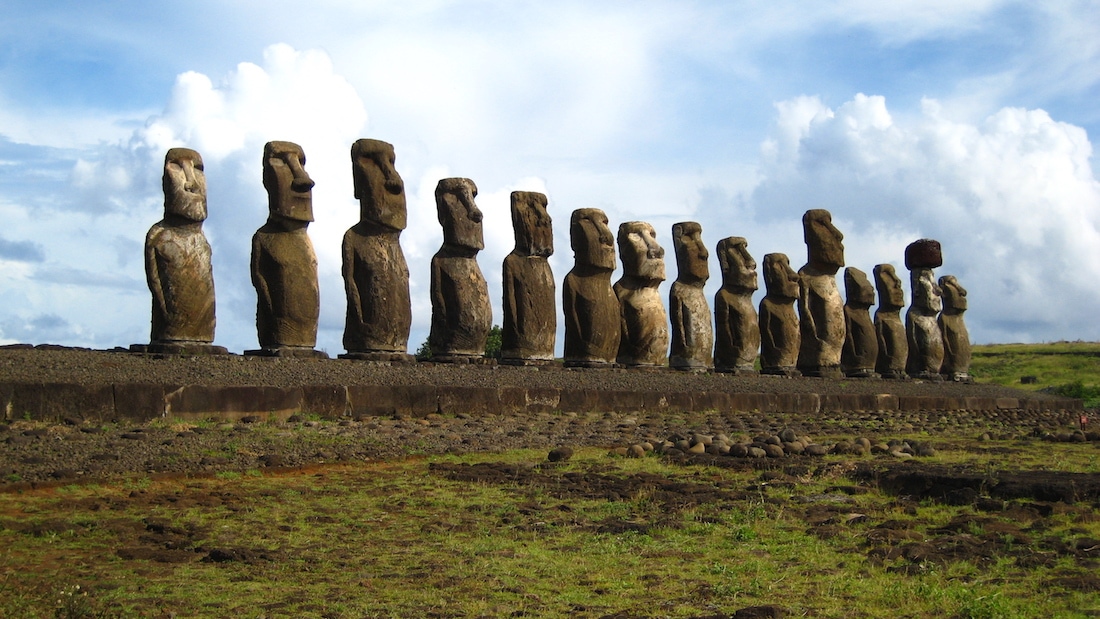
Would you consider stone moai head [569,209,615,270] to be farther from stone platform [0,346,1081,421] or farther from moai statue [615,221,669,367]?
stone platform [0,346,1081,421]

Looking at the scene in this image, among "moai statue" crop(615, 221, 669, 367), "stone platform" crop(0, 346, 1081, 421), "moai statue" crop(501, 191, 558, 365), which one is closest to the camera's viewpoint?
"stone platform" crop(0, 346, 1081, 421)

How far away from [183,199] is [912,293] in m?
17.8

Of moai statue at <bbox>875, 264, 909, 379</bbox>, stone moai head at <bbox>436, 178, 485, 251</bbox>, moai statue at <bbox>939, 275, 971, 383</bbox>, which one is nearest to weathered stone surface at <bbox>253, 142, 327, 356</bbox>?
stone moai head at <bbox>436, 178, 485, 251</bbox>

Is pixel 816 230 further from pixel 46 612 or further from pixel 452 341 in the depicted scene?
pixel 46 612

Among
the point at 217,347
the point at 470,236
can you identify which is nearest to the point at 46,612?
the point at 217,347

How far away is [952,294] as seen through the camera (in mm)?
27156

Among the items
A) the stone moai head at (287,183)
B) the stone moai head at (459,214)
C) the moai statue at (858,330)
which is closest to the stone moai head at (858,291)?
the moai statue at (858,330)

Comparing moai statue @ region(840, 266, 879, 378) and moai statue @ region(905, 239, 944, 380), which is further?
moai statue @ region(905, 239, 944, 380)

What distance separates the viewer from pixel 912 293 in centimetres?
2642

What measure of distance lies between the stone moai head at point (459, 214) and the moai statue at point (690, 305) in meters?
4.88

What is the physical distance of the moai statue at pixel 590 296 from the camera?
17469 mm

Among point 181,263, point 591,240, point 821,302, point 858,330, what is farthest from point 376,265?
point 858,330

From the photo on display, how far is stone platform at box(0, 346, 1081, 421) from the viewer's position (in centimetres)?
945

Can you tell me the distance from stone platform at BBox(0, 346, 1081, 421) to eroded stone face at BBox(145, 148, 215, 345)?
683 mm
